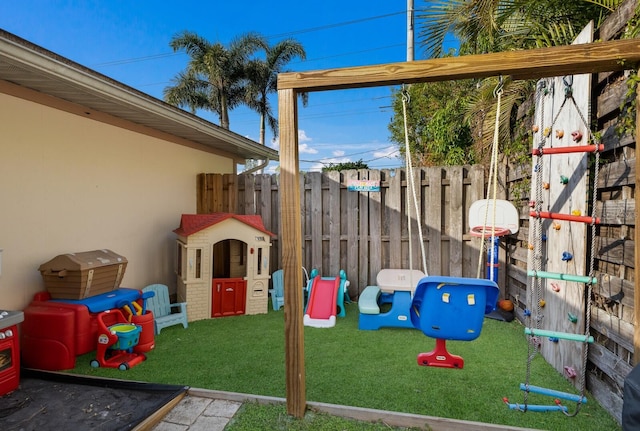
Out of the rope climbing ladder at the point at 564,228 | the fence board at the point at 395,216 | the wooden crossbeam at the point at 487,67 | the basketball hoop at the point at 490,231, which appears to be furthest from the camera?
the fence board at the point at 395,216

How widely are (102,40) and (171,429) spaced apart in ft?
96.3

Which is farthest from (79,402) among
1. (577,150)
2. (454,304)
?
(577,150)

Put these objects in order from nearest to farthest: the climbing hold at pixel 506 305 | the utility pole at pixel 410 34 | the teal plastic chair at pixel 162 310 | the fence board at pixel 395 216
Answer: the teal plastic chair at pixel 162 310 < the climbing hold at pixel 506 305 < the fence board at pixel 395 216 < the utility pole at pixel 410 34

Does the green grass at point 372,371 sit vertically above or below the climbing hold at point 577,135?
below

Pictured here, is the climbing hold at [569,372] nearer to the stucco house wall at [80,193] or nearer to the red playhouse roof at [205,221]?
the red playhouse roof at [205,221]

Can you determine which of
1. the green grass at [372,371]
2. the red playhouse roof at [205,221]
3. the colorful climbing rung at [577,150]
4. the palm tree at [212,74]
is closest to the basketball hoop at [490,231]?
the green grass at [372,371]

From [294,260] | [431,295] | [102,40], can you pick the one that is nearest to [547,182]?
[431,295]

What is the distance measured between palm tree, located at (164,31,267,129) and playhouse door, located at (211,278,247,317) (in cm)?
1759

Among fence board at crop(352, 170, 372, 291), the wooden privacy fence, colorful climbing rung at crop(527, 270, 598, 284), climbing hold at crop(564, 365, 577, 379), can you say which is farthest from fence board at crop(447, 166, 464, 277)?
colorful climbing rung at crop(527, 270, 598, 284)

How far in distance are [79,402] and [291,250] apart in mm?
2022

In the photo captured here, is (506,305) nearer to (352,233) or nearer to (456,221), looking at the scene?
(456,221)

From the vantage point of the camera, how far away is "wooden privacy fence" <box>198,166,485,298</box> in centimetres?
527

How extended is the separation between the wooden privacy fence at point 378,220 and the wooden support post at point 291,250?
3.09 meters

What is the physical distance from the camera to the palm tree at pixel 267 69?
67.1 feet
